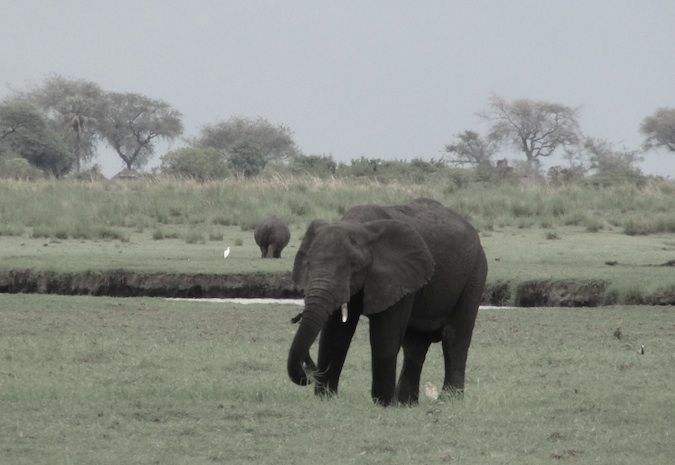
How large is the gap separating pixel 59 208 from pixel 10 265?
1101 centimetres

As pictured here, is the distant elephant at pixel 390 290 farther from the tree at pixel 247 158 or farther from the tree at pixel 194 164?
the tree at pixel 247 158

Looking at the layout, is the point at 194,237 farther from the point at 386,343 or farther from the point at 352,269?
the point at 352,269

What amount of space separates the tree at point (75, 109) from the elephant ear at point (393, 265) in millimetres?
64144

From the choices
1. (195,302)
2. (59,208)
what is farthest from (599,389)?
(59,208)

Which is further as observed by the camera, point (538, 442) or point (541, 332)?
point (541, 332)

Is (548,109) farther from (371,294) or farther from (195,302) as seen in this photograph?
(371,294)

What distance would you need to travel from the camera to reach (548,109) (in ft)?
294

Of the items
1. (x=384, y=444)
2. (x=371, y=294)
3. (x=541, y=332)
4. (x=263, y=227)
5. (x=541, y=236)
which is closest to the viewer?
(x=384, y=444)

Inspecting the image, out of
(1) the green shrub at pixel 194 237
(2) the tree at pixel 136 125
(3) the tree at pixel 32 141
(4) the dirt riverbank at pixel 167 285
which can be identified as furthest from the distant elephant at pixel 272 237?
(2) the tree at pixel 136 125

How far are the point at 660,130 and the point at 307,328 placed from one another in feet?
252

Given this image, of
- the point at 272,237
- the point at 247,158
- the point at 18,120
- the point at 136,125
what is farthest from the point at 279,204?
the point at 136,125

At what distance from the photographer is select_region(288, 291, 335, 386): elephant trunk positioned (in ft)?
31.1

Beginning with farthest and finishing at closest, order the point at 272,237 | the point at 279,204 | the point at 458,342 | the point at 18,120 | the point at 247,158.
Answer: the point at 18,120 → the point at 247,158 → the point at 279,204 → the point at 272,237 → the point at 458,342

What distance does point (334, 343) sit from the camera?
10289mm
